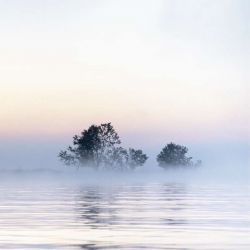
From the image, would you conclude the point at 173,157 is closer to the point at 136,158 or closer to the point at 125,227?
the point at 136,158

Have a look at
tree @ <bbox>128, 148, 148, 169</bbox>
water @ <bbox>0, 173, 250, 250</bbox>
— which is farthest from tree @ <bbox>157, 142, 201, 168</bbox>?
water @ <bbox>0, 173, 250, 250</bbox>

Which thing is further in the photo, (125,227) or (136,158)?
(136,158)

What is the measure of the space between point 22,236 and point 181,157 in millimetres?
147863

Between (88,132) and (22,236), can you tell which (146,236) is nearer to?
(22,236)

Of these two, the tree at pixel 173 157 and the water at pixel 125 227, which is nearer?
the water at pixel 125 227

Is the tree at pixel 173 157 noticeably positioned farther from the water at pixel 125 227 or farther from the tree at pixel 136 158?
the water at pixel 125 227

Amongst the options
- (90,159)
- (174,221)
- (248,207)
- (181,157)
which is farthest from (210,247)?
(181,157)

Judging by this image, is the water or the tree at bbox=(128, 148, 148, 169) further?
the tree at bbox=(128, 148, 148, 169)

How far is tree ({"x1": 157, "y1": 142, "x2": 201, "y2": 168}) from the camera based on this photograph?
17338 cm

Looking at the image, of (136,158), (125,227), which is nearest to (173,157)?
(136,158)

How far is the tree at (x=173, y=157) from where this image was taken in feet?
569

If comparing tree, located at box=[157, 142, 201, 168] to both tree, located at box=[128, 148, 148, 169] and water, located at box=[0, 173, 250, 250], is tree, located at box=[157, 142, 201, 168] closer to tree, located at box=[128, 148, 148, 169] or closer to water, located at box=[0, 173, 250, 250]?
tree, located at box=[128, 148, 148, 169]

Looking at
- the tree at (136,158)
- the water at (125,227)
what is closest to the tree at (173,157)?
the tree at (136,158)

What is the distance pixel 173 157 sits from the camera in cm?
17562
